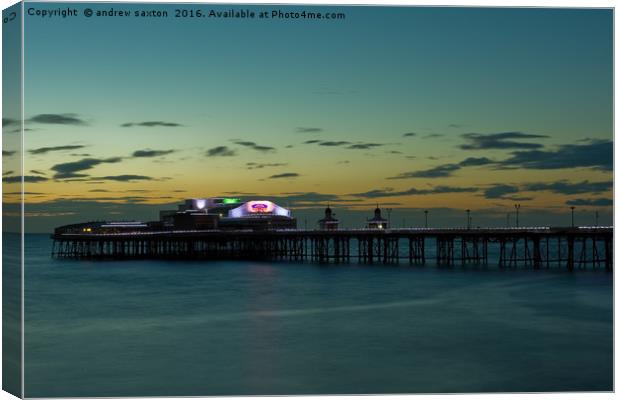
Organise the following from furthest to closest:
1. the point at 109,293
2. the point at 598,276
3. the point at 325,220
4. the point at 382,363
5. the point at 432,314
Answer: the point at 325,220 < the point at 598,276 < the point at 109,293 < the point at 432,314 < the point at 382,363

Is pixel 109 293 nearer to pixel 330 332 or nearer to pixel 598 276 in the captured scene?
pixel 330 332

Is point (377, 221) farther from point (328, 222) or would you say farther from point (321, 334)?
point (321, 334)

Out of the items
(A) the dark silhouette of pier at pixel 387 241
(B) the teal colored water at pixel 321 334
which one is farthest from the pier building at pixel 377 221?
(B) the teal colored water at pixel 321 334

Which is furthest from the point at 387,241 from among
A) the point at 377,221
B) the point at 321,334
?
the point at 321,334

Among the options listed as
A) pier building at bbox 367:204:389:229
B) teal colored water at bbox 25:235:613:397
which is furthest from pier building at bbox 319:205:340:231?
teal colored water at bbox 25:235:613:397

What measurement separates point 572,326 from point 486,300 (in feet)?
25.5

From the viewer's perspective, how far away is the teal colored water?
18375mm

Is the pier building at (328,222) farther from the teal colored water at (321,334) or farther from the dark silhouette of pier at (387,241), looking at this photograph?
the teal colored water at (321,334)

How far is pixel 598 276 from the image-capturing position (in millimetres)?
44438

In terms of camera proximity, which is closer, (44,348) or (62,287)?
(44,348)

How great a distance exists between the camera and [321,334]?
2561cm

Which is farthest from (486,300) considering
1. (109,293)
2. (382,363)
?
(109,293)

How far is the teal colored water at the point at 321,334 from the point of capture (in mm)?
18375

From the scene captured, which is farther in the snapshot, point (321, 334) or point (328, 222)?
point (328, 222)
